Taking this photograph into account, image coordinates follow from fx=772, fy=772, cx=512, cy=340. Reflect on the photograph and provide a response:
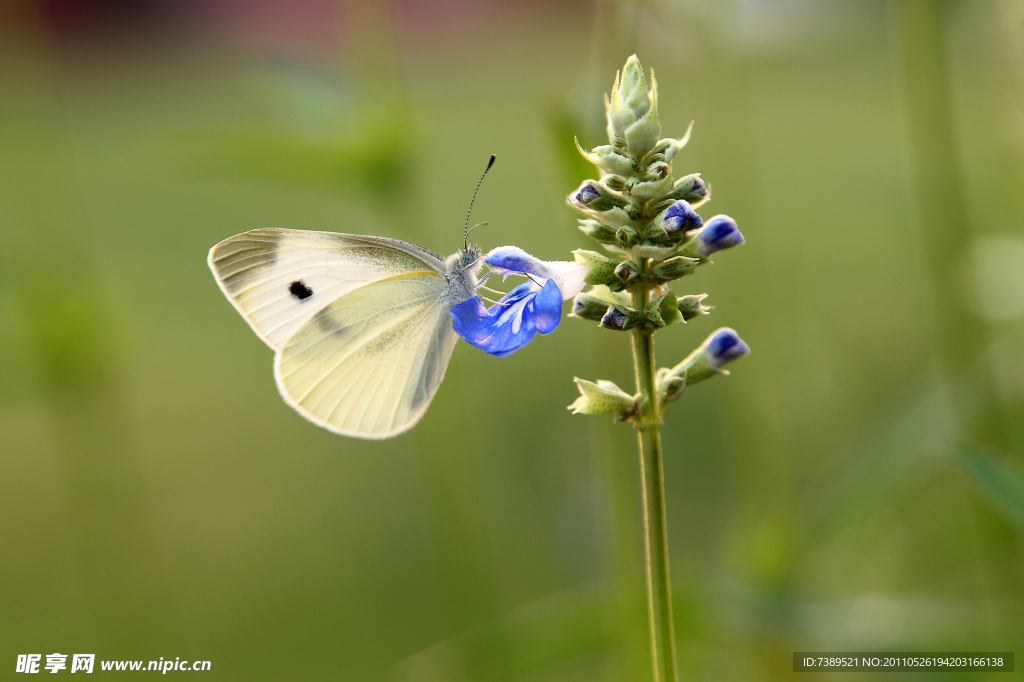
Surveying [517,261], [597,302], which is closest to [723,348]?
[597,302]

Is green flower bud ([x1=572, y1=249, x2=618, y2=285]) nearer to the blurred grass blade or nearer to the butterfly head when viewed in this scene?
the blurred grass blade

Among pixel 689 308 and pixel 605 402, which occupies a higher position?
pixel 689 308

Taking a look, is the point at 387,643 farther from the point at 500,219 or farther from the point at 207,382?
the point at 500,219

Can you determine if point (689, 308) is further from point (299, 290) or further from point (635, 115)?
point (299, 290)

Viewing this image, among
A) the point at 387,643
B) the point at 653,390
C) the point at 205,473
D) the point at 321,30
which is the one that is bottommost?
the point at 387,643

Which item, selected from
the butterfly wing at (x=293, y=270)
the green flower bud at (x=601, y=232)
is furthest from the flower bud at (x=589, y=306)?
the butterfly wing at (x=293, y=270)

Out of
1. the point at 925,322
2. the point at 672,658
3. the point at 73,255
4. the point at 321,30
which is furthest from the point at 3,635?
the point at 321,30
